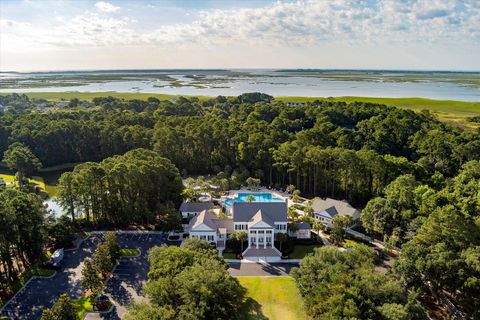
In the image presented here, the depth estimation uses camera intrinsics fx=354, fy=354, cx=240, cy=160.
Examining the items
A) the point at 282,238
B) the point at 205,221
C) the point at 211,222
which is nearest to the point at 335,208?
the point at 282,238

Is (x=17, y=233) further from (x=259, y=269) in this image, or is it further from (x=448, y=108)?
(x=448, y=108)

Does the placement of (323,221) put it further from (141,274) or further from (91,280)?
(91,280)

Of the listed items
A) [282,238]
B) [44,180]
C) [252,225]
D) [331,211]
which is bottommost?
[282,238]

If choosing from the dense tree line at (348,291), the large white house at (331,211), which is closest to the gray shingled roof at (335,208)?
the large white house at (331,211)

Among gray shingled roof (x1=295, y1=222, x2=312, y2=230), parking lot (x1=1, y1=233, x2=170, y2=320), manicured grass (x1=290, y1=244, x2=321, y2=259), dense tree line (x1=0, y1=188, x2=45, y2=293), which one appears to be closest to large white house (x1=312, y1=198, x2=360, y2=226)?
gray shingled roof (x1=295, y1=222, x2=312, y2=230)

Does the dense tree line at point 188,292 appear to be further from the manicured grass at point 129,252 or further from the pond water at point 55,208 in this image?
the pond water at point 55,208

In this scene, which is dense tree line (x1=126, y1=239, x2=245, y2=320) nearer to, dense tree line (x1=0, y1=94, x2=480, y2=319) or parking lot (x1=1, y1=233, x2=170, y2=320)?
dense tree line (x1=0, y1=94, x2=480, y2=319)
